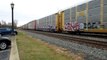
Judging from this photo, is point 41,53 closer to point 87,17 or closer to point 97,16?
point 97,16

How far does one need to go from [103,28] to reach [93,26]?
7.42 feet

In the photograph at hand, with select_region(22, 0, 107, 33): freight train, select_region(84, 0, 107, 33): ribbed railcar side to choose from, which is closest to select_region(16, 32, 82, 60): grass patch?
select_region(84, 0, 107, 33): ribbed railcar side

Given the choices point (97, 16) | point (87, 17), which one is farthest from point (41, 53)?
point (87, 17)

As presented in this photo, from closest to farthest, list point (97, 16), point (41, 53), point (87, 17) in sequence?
point (41, 53) → point (97, 16) → point (87, 17)

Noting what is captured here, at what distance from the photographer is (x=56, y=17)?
40094mm

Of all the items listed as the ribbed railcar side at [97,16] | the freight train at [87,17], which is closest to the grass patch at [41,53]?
the ribbed railcar side at [97,16]

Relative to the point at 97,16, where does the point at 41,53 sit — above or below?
below

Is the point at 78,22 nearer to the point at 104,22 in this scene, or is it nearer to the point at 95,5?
the point at 95,5

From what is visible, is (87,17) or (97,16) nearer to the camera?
(97,16)

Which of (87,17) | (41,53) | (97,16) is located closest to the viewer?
(41,53)

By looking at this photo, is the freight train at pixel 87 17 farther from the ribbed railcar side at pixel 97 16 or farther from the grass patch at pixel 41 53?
the grass patch at pixel 41 53

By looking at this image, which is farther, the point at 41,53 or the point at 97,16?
the point at 97,16

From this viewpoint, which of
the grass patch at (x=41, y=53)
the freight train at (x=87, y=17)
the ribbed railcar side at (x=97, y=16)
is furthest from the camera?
the freight train at (x=87, y=17)

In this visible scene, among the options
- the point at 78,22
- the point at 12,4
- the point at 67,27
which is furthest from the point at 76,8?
the point at 12,4
